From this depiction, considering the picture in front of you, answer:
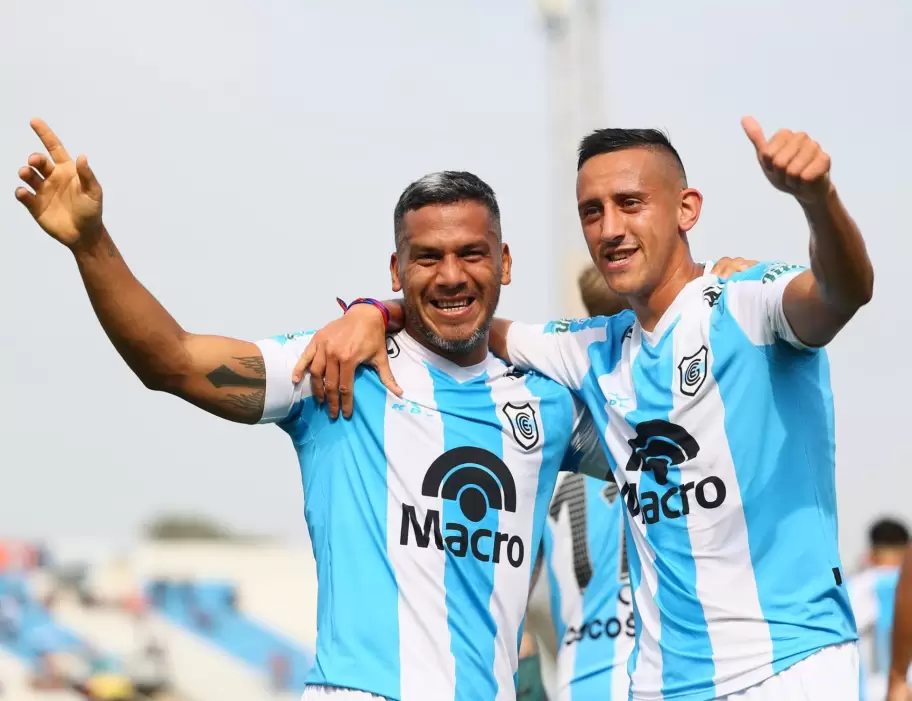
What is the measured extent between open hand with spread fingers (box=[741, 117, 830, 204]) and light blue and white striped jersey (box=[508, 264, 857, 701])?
1.49 ft

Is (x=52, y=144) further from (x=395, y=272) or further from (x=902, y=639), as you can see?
(x=902, y=639)

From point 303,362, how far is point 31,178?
1.02 metres

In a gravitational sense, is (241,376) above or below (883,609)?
above

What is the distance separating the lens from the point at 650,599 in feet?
12.7

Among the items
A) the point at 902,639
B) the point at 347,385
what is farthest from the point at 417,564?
the point at 902,639

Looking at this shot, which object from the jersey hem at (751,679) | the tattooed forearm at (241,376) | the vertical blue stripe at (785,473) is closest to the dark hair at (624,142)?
the vertical blue stripe at (785,473)

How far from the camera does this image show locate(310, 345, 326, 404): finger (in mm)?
4129

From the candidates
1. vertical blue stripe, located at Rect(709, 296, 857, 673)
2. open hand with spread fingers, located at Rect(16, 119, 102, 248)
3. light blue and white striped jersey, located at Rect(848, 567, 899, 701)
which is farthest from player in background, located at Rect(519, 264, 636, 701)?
light blue and white striped jersey, located at Rect(848, 567, 899, 701)

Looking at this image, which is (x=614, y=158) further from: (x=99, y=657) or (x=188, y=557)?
(x=188, y=557)

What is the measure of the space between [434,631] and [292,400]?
0.88m

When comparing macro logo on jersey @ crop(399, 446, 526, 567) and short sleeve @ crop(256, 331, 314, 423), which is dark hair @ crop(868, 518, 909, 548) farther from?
short sleeve @ crop(256, 331, 314, 423)

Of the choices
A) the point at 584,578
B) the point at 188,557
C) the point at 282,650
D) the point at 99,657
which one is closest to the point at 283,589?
the point at 188,557

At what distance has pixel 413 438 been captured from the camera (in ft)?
13.6

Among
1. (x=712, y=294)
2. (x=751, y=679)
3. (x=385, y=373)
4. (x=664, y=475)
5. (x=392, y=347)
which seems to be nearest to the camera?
(x=751, y=679)
